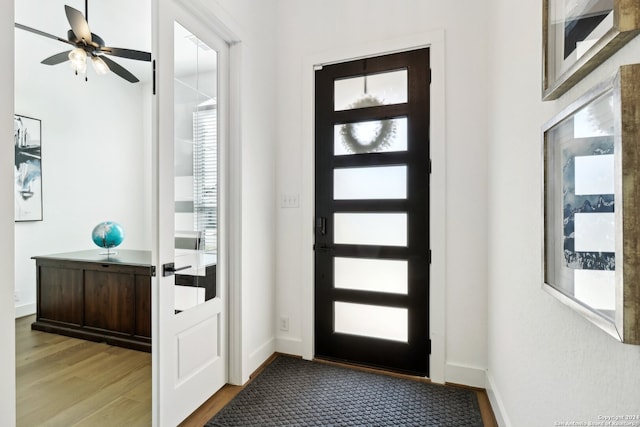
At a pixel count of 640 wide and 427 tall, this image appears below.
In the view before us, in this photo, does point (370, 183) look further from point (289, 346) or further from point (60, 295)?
point (60, 295)

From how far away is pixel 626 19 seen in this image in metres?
0.56

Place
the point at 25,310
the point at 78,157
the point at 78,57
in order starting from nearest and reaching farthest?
the point at 78,57 → the point at 25,310 → the point at 78,157

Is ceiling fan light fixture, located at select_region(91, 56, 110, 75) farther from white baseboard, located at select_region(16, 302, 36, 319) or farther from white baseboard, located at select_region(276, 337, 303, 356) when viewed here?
white baseboard, located at select_region(276, 337, 303, 356)

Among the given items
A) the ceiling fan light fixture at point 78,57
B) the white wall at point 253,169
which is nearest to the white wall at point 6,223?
the white wall at point 253,169

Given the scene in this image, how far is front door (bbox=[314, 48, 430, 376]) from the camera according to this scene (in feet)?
7.23

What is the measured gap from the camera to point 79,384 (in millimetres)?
2148

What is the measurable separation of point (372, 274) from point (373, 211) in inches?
18.7

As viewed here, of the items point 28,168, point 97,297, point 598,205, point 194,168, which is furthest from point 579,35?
point 28,168

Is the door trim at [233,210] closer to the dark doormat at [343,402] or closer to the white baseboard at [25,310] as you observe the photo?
the dark doormat at [343,402]

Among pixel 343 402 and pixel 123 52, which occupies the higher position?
pixel 123 52

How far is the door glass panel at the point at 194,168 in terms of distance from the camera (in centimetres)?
174

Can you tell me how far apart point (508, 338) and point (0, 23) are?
2282mm

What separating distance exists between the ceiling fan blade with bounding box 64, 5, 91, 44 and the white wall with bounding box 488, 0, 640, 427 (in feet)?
9.36

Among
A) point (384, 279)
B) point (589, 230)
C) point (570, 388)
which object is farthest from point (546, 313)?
point (384, 279)
